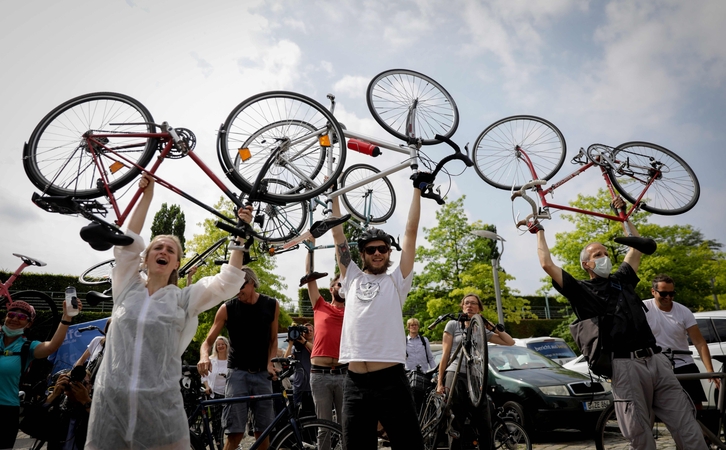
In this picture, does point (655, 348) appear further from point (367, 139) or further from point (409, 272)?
point (367, 139)

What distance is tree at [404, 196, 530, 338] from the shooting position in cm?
2523

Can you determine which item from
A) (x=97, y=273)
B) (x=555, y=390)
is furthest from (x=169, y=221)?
→ (x=555, y=390)

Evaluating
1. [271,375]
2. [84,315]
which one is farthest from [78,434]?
[84,315]

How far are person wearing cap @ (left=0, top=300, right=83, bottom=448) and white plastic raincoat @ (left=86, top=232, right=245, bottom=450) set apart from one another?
1.96 m

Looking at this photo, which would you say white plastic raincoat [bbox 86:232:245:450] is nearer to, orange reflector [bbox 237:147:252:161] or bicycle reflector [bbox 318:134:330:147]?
orange reflector [bbox 237:147:252:161]

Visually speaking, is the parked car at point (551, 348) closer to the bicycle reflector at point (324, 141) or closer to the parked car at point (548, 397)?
the parked car at point (548, 397)

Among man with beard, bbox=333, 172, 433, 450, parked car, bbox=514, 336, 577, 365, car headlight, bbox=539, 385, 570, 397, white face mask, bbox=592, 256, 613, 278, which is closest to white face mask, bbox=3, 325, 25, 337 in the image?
man with beard, bbox=333, 172, 433, 450

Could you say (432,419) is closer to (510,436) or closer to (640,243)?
(510,436)

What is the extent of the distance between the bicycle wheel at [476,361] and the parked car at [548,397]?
236 centimetres

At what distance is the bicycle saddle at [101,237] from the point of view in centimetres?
280

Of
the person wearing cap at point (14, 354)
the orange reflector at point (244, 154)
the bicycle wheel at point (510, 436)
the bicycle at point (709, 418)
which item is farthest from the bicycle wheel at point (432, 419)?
the person wearing cap at point (14, 354)

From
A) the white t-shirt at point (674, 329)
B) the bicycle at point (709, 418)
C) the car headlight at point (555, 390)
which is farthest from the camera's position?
the car headlight at point (555, 390)

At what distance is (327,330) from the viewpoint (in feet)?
17.7

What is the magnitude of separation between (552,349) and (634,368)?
10.5 m
